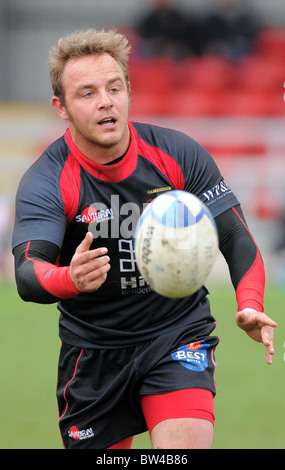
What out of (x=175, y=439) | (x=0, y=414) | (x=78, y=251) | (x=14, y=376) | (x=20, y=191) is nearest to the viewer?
(x=78, y=251)

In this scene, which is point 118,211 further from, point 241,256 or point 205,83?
point 205,83

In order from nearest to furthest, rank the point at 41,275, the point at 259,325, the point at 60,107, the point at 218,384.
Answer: the point at 41,275 → the point at 259,325 → the point at 60,107 → the point at 218,384

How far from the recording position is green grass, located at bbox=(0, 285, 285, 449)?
626cm

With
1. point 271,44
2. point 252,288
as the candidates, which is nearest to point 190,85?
point 271,44

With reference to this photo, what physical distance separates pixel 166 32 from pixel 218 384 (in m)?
11.2

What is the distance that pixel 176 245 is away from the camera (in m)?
3.74

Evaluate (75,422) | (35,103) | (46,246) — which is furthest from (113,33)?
(35,103)

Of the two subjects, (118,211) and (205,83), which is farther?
(205,83)

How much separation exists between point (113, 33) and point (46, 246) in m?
1.45

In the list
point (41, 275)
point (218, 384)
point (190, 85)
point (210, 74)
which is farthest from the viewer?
point (190, 85)

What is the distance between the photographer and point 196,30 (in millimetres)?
17844

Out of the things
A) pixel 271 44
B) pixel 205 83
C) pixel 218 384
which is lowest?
pixel 218 384

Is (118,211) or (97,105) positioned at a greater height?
(97,105)
